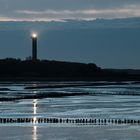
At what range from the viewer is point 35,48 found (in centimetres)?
14350

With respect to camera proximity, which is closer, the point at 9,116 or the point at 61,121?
the point at 61,121

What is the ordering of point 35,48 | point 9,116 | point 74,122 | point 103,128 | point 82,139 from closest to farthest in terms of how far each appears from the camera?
point 82,139 < point 103,128 < point 74,122 < point 9,116 < point 35,48

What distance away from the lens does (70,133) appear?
3222 cm

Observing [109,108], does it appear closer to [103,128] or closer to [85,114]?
[85,114]

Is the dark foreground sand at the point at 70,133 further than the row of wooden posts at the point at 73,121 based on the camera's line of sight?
No

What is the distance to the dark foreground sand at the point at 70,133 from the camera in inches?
1201

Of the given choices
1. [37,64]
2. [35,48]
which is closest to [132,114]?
[35,48]

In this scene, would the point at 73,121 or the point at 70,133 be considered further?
the point at 73,121

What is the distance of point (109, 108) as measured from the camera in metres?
49.3

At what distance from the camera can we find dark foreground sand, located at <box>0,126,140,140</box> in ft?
100

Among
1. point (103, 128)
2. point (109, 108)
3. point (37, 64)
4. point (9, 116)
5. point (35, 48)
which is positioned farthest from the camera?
point (37, 64)

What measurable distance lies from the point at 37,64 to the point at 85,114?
122302mm

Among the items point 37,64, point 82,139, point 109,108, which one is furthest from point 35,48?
point 82,139

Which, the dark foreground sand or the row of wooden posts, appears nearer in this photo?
the dark foreground sand
